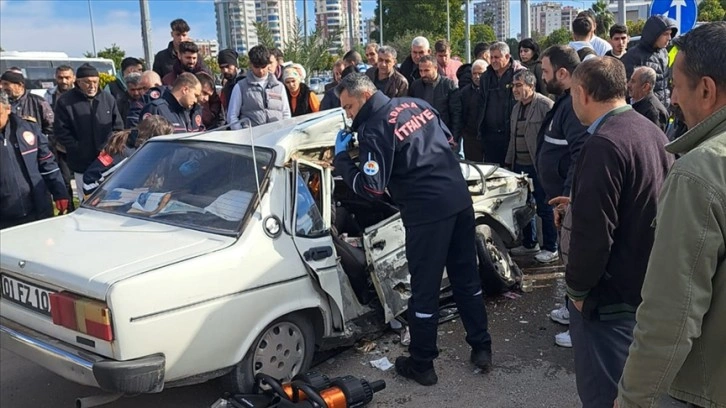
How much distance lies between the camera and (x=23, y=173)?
5.29 m

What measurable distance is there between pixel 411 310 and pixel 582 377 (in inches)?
55.1

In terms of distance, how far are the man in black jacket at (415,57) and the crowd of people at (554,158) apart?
0.02 metres

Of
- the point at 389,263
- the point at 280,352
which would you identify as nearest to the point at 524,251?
the point at 389,263

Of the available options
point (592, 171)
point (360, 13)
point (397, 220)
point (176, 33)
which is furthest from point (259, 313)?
point (360, 13)

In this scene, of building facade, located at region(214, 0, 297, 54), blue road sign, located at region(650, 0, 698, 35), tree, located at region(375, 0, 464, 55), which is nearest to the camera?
blue road sign, located at region(650, 0, 698, 35)

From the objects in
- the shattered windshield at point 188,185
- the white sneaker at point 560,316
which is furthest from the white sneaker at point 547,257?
the shattered windshield at point 188,185

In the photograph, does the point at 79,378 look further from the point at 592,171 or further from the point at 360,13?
the point at 360,13

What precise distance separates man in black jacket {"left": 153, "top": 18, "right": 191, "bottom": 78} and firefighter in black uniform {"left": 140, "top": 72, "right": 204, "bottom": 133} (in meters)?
1.89

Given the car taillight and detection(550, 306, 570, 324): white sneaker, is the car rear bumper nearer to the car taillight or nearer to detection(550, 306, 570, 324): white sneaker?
the car taillight

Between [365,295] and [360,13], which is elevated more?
[360,13]

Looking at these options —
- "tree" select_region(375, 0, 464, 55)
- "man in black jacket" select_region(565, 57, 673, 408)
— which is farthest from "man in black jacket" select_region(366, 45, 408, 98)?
"tree" select_region(375, 0, 464, 55)

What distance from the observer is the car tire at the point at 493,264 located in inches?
198

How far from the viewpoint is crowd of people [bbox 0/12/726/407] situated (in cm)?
166

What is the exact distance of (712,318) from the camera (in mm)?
1657
